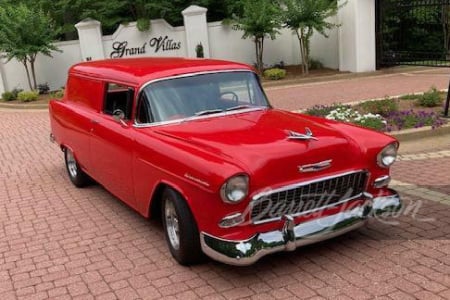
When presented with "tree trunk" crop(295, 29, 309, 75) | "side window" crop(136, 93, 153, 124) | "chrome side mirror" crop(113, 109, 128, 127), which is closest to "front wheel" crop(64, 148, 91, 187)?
"chrome side mirror" crop(113, 109, 128, 127)

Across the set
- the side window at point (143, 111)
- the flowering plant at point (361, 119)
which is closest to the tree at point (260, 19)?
the flowering plant at point (361, 119)

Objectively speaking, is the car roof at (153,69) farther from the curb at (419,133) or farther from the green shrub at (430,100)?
the green shrub at (430,100)

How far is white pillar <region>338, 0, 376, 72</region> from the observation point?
17.2 m

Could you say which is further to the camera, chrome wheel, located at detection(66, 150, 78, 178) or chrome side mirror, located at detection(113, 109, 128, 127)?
chrome wheel, located at detection(66, 150, 78, 178)

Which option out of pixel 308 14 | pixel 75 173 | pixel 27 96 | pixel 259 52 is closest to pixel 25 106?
pixel 27 96

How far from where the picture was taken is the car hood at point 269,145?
3.92m

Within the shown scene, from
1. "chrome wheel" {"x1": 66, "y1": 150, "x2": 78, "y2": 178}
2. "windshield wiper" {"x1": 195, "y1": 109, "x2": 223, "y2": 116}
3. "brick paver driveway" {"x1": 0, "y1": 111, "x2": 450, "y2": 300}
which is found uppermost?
"windshield wiper" {"x1": 195, "y1": 109, "x2": 223, "y2": 116}

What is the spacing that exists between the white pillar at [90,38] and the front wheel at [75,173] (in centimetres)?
1262

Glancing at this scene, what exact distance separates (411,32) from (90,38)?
11749mm

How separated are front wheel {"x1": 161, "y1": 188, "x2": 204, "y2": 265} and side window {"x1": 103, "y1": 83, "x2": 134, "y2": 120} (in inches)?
45.3

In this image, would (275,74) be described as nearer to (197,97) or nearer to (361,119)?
(361,119)

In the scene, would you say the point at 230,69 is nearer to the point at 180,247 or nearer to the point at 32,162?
the point at 180,247

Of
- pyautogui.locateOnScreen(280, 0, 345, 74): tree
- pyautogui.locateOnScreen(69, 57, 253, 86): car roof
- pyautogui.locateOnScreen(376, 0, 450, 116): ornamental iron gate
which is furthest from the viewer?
pyautogui.locateOnScreen(376, 0, 450, 116): ornamental iron gate

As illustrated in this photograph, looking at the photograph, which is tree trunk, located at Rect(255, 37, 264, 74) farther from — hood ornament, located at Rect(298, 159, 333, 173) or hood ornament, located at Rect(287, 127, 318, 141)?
hood ornament, located at Rect(298, 159, 333, 173)
